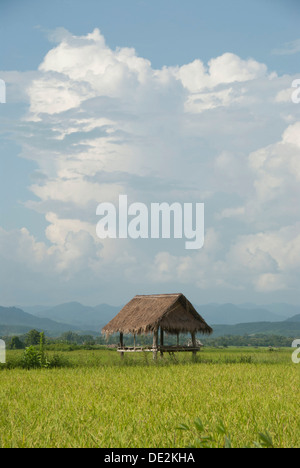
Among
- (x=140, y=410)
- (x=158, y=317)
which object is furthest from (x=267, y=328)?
(x=140, y=410)

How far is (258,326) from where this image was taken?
532 ft

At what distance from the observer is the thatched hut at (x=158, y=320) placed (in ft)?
55.5

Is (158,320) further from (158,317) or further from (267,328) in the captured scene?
(267,328)

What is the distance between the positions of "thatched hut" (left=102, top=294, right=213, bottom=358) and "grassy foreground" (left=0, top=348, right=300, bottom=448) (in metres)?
6.23

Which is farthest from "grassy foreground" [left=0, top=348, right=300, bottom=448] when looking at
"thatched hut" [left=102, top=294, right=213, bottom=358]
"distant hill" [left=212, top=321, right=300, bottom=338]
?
"distant hill" [left=212, top=321, right=300, bottom=338]

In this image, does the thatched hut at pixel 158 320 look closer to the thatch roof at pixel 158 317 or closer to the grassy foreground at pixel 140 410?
the thatch roof at pixel 158 317

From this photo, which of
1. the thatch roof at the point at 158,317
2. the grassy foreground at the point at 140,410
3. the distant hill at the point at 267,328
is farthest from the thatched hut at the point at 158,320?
the distant hill at the point at 267,328

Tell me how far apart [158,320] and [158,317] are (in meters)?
0.11

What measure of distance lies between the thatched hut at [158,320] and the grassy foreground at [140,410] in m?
6.23

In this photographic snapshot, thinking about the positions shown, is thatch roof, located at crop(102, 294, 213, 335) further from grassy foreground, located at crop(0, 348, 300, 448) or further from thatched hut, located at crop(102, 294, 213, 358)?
grassy foreground, located at crop(0, 348, 300, 448)

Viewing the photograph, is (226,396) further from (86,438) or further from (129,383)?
(86,438)

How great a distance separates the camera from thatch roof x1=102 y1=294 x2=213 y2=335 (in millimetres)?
16919
